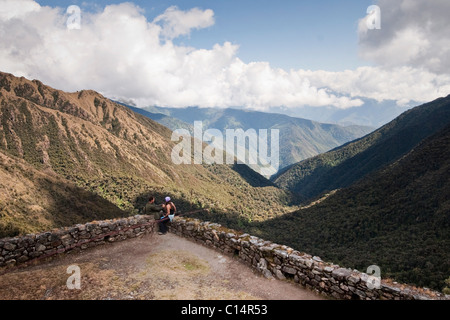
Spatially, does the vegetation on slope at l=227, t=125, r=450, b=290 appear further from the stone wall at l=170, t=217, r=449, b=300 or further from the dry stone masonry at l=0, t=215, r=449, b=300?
the dry stone masonry at l=0, t=215, r=449, b=300

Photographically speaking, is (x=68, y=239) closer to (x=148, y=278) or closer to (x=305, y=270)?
(x=148, y=278)

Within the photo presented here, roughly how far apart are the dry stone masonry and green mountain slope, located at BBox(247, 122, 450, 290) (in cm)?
4716

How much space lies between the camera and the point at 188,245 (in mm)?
16234

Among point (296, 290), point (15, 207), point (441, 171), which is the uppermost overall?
point (441, 171)

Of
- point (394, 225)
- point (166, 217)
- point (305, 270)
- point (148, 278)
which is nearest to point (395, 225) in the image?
point (394, 225)

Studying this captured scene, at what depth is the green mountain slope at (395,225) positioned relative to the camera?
53.3 metres

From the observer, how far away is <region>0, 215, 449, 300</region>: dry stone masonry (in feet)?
31.9

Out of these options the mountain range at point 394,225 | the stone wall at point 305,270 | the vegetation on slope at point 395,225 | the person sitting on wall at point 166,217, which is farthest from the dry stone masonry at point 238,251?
the vegetation on slope at point 395,225

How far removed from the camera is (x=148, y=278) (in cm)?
1134

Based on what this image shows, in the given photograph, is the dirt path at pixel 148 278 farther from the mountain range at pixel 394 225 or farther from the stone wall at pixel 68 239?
the mountain range at pixel 394 225

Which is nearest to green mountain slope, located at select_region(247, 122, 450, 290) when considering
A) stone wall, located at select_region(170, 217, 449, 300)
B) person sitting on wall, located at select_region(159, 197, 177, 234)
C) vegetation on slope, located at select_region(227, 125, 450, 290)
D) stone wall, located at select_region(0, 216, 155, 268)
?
vegetation on slope, located at select_region(227, 125, 450, 290)
